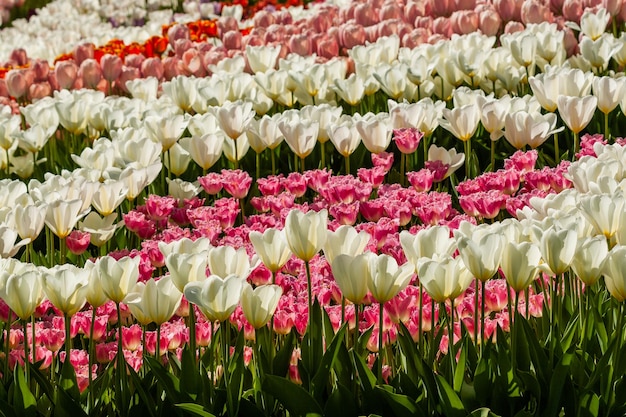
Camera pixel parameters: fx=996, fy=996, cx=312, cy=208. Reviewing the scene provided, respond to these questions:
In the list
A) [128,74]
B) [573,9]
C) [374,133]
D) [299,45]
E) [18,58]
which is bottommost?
[18,58]

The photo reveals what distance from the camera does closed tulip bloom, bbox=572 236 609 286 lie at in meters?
2.37

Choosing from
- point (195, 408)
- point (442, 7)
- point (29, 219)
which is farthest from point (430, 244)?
point (442, 7)

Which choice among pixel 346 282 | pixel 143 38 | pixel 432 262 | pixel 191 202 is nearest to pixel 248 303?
pixel 346 282

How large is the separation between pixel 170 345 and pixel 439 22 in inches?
187

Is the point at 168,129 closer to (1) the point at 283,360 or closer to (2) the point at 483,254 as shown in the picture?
(1) the point at 283,360

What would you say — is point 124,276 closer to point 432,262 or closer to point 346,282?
point 346,282

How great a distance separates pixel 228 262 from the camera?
2523 millimetres

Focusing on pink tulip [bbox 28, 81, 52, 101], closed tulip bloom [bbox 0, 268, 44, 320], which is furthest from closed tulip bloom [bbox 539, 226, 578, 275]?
pink tulip [bbox 28, 81, 52, 101]

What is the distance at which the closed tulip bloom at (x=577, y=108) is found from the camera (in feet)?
13.5

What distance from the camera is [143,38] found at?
9.31m

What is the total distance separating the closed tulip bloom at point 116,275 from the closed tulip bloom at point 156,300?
0.03 meters

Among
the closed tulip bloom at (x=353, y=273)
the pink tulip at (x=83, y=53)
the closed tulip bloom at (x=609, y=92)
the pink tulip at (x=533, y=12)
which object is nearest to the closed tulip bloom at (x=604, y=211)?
the closed tulip bloom at (x=353, y=273)

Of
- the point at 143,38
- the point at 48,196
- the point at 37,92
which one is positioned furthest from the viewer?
the point at 143,38

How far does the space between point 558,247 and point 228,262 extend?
816 millimetres
